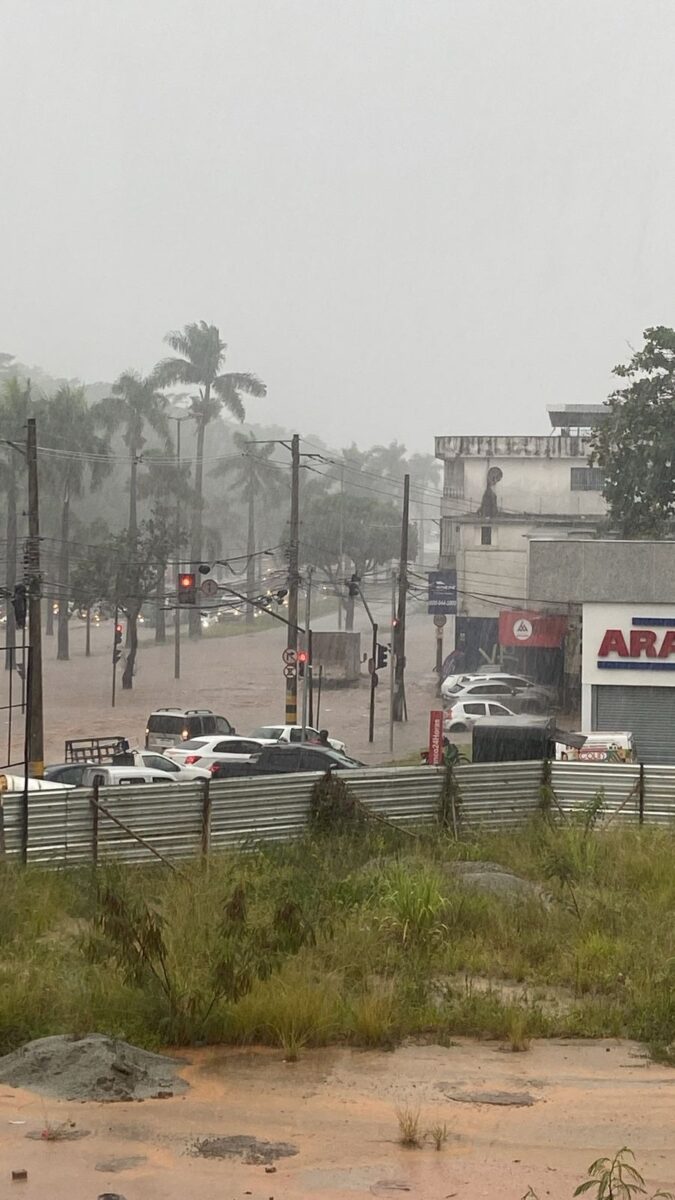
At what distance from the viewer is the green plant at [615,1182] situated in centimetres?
861

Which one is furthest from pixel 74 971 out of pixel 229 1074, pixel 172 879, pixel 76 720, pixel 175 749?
pixel 76 720

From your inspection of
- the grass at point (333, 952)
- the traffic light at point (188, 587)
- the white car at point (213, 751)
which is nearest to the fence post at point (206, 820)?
the grass at point (333, 952)

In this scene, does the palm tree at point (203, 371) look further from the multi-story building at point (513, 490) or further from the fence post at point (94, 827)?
the fence post at point (94, 827)

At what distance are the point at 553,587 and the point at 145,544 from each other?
34.9 metres

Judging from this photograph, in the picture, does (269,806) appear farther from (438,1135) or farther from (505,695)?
(505,695)

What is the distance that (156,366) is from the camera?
85.4m

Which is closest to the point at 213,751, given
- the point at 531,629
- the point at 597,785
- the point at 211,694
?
the point at 597,785

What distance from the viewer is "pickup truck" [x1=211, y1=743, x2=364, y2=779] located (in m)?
29.7

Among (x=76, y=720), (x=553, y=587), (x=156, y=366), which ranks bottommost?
(x=76, y=720)

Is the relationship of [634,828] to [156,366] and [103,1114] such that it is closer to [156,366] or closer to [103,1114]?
[103,1114]

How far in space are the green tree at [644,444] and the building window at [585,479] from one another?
22.0 m

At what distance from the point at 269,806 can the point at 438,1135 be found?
32.2 ft

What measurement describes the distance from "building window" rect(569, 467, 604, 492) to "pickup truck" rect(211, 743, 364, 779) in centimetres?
5228

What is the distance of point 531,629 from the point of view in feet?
175
